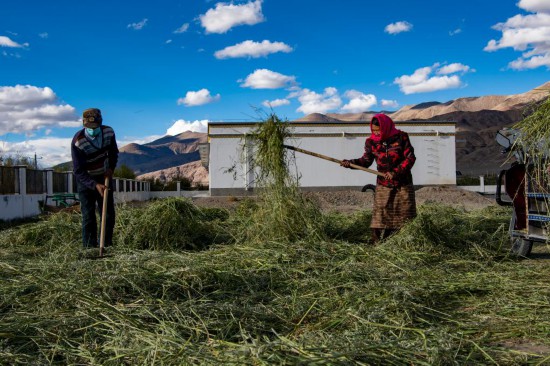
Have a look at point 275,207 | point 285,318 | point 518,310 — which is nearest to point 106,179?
point 275,207

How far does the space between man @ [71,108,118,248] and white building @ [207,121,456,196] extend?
67.5 feet

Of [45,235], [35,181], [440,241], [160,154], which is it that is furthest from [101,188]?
[160,154]

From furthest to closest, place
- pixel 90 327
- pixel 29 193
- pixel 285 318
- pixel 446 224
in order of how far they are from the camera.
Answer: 1. pixel 29 193
2. pixel 446 224
3. pixel 285 318
4. pixel 90 327

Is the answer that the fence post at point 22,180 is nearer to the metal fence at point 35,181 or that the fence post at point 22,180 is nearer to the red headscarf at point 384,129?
the metal fence at point 35,181

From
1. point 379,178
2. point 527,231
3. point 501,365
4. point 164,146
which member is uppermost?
point 164,146

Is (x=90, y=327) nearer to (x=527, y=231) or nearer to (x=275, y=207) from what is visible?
(x=275, y=207)

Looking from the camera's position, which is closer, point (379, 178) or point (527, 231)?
point (527, 231)

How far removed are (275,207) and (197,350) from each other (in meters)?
3.39

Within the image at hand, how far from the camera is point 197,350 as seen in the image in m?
2.19

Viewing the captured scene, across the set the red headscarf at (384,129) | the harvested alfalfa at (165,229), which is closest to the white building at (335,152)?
the harvested alfalfa at (165,229)

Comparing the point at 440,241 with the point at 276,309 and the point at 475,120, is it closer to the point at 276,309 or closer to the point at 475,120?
the point at 276,309

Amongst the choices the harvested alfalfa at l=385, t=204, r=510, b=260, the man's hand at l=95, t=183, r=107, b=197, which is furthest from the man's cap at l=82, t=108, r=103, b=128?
the harvested alfalfa at l=385, t=204, r=510, b=260

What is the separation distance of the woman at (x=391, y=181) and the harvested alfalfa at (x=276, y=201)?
68 cm

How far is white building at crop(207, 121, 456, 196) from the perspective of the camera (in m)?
26.7
